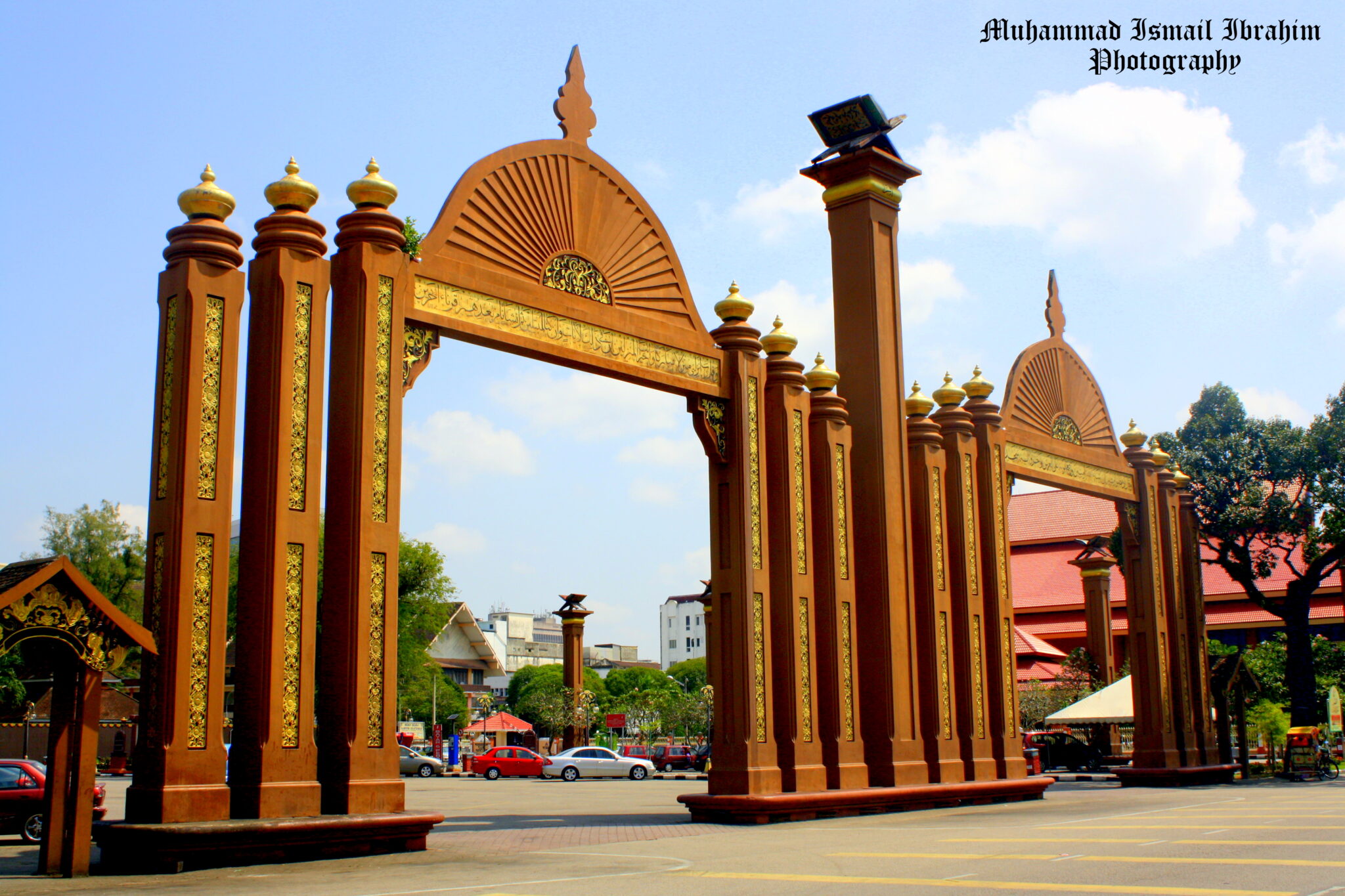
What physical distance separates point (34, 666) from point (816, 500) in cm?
919

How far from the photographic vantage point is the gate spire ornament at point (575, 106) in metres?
13.6

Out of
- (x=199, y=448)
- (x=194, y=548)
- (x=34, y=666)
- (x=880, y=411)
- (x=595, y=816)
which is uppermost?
(x=880, y=411)

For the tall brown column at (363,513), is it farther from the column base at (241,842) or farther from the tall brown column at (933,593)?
the tall brown column at (933,593)

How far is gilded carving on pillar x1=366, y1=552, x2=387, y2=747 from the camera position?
10492mm

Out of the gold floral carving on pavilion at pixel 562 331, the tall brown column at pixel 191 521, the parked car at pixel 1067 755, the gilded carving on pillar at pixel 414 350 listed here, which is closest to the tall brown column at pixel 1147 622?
the parked car at pixel 1067 755

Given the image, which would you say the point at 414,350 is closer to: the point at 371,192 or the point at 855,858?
the point at 371,192

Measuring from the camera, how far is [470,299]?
39.8 ft

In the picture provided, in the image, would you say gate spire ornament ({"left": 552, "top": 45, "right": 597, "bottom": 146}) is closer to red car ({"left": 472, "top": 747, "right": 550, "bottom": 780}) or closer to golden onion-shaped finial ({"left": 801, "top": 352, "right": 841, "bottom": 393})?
golden onion-shaped finial ({"left": 801, "top": 352, "right": 841, "bottom": 393})

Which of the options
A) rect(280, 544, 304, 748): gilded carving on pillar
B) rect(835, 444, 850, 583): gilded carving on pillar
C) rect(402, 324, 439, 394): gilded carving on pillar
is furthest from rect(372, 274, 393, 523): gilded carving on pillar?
rect(835, 444, 850, 583): gilded carving on pillar

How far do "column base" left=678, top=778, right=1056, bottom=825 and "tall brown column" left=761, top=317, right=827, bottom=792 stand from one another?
0.96 ft

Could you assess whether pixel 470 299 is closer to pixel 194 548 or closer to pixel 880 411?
pixel 194 548

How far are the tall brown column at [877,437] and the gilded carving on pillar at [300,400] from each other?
26.7 ft

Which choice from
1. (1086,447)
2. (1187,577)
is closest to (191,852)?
(1086,447)

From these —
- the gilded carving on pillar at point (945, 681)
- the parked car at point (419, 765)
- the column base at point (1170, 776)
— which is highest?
the gilded carving on pillar at point (945, 681)
